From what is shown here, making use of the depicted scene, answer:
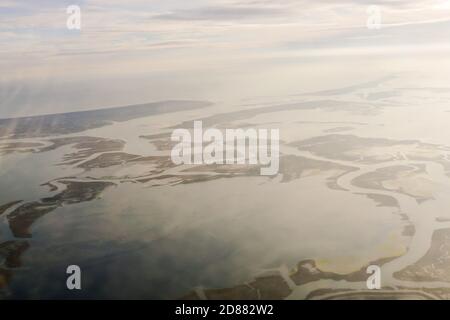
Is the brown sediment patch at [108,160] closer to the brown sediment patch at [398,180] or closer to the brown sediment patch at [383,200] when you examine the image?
the brown sediment patch at [398,180]

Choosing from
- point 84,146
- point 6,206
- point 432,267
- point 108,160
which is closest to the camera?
point 432,267

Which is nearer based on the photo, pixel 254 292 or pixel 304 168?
pixel 254 292

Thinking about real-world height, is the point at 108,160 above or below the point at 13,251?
above

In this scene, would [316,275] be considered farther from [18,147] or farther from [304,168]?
[18,147]

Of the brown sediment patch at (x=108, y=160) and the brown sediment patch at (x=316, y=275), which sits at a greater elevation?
the brown sediment patch at (x=108, y=160)

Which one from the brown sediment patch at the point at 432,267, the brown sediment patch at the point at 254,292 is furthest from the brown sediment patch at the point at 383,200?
the brown sediment patch at the point at 254,292

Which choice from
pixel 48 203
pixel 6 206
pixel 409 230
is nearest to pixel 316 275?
pixel 409 230
